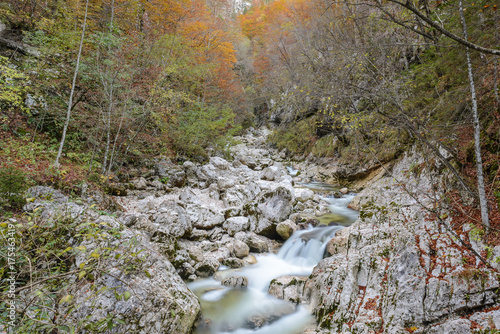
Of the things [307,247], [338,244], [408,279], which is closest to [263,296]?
[307,247]

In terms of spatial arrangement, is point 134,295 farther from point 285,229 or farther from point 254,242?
point 285,229

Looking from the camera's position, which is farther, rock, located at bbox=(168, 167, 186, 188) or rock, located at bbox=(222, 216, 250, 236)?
rock, located at bbox=(168, 167, 186, 188)

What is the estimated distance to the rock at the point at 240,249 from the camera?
24.0 feet

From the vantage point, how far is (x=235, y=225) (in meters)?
8.42

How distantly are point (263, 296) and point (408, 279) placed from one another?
3.44 meters

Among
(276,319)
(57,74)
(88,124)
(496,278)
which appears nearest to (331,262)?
(276,319)

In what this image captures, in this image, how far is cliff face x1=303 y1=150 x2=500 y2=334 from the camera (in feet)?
10.0

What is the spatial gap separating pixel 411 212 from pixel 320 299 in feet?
9.04

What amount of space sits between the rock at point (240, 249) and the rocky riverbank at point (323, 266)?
0.03m

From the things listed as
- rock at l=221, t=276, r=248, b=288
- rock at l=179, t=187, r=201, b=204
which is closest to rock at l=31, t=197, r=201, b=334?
rock at l=221, t=276, r=248, b=288

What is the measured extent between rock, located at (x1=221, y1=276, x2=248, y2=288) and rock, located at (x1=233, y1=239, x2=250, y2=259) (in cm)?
117

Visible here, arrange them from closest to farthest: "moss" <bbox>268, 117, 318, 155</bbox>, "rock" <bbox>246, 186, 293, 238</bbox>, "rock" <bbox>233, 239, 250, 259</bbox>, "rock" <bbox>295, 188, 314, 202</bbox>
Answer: "rock" <bbox>233, 239, 250, 259</bbox>, "rock" <bbox>246, 186, 293, 238</bbox>, "rock" <bbox>295, 188, 314, 202</bbox>, "moss" <bbox>268, 117, 318, 155</bbox>

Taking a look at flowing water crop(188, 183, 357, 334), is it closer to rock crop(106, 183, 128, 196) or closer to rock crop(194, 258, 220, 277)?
rock crop(194, 258, 220, 277)

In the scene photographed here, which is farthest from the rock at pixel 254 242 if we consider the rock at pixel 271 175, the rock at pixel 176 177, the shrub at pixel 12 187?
the rock at pixel 271 175
